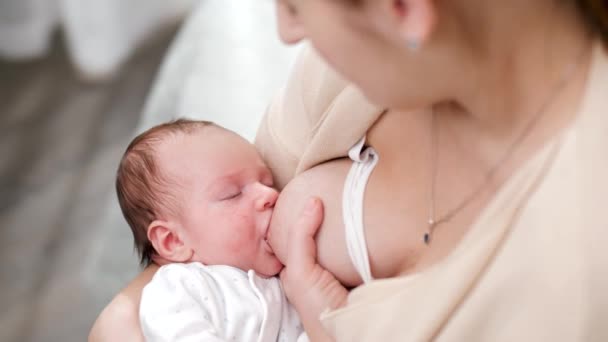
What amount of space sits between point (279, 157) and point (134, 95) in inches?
64.3

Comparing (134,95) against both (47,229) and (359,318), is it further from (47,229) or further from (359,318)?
(359,318)

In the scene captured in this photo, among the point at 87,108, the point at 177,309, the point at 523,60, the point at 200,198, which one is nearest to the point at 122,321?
the point at 177,309

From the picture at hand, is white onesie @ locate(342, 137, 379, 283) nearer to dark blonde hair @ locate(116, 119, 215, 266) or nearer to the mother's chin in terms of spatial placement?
the mother's chin

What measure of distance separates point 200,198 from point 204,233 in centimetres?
6

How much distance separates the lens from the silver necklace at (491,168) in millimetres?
723

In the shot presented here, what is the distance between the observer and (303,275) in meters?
0.96

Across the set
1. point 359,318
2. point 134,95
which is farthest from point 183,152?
point 134,95

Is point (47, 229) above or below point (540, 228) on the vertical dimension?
below

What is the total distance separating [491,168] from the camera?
2.58 ft

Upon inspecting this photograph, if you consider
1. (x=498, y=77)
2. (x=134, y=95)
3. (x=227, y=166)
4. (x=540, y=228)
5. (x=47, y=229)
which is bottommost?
(x=47, y=229)

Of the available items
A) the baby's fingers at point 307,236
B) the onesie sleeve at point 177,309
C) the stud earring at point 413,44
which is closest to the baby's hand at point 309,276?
the baby's fingers at point 307,236

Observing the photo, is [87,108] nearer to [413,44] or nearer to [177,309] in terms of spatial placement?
[177,309]

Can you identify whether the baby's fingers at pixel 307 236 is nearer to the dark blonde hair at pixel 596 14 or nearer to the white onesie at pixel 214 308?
the white onesie at pixel 214 308

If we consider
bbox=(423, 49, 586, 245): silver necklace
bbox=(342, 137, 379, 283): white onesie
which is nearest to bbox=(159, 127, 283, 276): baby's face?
bbox=(342, 137, 379, 283): white onesie
